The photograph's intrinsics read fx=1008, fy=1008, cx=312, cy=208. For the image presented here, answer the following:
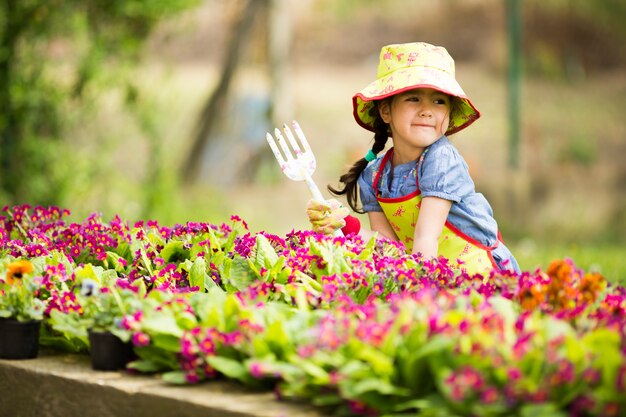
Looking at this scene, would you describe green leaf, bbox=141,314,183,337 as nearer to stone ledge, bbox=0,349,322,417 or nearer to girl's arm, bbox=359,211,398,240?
stone ledge, bbox=0,349,322,417

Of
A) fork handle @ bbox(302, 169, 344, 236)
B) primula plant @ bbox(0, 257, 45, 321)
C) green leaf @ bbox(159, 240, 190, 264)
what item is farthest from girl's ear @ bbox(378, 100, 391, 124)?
primula plant @ bbox(0, 257, 45, 321)

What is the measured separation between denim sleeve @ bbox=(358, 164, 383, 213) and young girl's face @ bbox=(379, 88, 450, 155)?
0.29 m

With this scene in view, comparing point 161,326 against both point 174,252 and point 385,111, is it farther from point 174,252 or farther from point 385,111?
point 385,111

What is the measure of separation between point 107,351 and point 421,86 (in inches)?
60.5

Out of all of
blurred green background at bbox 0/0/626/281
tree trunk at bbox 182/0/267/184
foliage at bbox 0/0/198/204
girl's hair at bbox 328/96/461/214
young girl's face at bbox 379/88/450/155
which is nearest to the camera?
young girl's face at bbox 379/88/450/155

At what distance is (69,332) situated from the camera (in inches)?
113

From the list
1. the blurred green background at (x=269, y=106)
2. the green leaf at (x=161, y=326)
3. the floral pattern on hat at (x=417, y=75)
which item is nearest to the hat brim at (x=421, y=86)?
the floral pattern on hat at (x=417, y=75)

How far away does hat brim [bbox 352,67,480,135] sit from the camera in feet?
11.9

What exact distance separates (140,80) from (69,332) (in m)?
7.19

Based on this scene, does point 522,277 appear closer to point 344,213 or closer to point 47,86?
point 344,213

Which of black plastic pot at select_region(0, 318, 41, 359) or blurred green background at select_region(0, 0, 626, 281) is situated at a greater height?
blurred green background at select_region(0, 0, 626, 281)

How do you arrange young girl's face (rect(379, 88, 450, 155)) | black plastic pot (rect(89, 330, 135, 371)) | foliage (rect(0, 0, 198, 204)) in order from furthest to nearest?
foliage (rect(0, 0, 198, 204)), young girl's face (rect(379, 88, 450, 155)), black plastic pot (rect(89, 330, 135, 371))

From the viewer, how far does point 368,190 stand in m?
4.02

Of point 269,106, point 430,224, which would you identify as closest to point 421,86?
point 430,224
